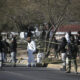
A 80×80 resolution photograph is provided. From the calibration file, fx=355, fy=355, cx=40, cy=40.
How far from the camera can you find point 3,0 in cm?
3244

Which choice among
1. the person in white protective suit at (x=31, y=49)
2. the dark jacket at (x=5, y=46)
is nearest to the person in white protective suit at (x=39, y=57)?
the person in white protective suit at (x=31, y=49)

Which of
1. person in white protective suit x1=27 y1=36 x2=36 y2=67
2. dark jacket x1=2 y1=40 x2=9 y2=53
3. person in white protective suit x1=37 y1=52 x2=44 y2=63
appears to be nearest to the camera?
person in white protective suit x1=27 y1=36 x2=36 y2=67

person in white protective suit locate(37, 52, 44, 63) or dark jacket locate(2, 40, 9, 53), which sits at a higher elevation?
dark jacket locate(2, 40, 9, 53)

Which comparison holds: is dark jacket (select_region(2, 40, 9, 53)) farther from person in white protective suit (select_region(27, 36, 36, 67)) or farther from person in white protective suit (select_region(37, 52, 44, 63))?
person in white protective suit (select_region(37, 52, 44, 63))

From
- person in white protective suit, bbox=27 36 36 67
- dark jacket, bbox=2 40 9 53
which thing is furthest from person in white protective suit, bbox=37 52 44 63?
dark jacket, bbox=2 40 9 53

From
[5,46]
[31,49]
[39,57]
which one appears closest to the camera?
[31,49]

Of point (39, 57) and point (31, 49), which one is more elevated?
point (31, 49)

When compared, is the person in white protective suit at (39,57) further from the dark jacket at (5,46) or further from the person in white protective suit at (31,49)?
the dark jacket at (5,46)

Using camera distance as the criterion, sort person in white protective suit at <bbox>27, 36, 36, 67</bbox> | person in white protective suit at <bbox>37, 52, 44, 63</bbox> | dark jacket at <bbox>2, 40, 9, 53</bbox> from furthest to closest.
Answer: person in white protective suit at <bbox>37, 52, 44, 63</bbox>
dark jacket at <bbox>2, 40, 9, 53</bbox>
person in white protective suit at <bbox>27, 36, 36, 67</bbox>

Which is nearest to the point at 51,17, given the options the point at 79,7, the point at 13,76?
the point at 79,7

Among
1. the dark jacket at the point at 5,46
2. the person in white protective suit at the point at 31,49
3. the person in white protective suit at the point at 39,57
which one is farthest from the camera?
the person in white protective suit at the point at 39,57

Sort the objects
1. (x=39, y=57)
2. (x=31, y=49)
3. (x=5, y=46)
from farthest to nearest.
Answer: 1. (x=39, y=57)
2. (x=5, y=46)
3. (x=31, y=49)

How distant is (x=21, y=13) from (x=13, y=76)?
1972 cm

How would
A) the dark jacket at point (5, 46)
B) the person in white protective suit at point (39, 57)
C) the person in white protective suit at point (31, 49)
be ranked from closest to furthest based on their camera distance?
the person in white protective suit at point (31, 49)
the dark jacket at point (5, 46)
the person in white protective suit at point (39, 57)
